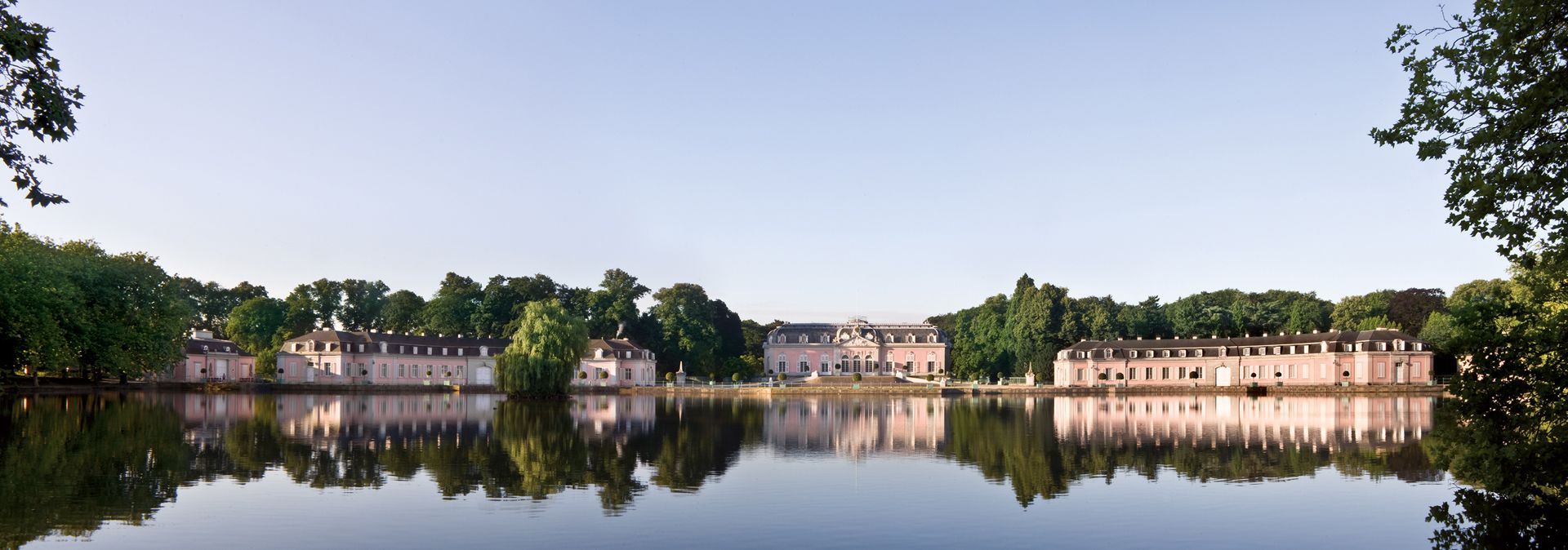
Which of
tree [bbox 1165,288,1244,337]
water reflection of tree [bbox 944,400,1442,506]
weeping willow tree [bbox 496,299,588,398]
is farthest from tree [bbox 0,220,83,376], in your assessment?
tree [bbox 1165,288,1244,337]

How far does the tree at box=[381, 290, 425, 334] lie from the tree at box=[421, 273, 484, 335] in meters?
1.53

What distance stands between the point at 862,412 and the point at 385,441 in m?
21.0

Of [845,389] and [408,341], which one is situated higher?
[408,341]

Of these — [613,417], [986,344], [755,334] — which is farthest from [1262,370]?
[613,417]

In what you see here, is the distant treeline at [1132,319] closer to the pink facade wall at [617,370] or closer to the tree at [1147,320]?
the tree at [1147,320]

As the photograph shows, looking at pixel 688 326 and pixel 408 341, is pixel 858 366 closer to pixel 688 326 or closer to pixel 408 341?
pixel 688 326

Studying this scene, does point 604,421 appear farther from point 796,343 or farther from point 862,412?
point 796,343

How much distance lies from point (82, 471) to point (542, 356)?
103 ft

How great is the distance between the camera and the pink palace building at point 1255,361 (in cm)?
6719

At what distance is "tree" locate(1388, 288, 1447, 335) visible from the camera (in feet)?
252

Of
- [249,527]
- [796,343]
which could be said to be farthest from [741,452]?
[796,343]

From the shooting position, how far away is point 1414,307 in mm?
78125

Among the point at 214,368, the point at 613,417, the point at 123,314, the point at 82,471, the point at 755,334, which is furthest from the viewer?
the point at 755,334

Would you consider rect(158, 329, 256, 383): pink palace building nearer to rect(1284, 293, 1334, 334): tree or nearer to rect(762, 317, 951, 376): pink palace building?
rect(762, 317, 951, 376): pink palace building
